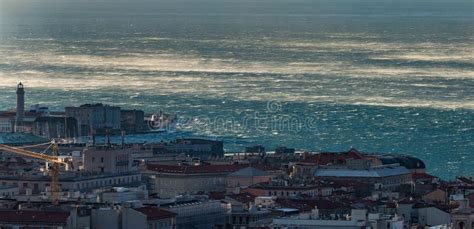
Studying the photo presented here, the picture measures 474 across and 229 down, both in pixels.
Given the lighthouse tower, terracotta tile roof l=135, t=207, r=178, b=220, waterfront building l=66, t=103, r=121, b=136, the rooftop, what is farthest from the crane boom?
terracotta tile roof l=135, t=207, r=178, b=220

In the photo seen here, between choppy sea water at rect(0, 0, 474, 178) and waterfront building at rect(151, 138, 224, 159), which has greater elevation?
waterfront building at rect(151, 138, 224, 159)

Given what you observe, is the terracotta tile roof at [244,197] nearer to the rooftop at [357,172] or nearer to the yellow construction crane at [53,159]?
the yellow construction crane at [53,159]

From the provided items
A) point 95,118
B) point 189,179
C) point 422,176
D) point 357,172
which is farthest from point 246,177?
point 95,118

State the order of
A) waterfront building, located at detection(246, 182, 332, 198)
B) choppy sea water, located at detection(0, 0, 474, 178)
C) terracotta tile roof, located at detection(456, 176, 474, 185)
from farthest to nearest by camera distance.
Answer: choppy sea water, located at detection(0, 0, 474, 178)
terracotta tile roof, located at detection(456, 176, 474, 185)
waterfront building, located at detection(246, 182, 332, 198)

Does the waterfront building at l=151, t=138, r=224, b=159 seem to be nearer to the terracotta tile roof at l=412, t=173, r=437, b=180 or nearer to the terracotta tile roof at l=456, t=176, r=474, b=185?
the terracotta tile roof at l=412, t=173, r=437, b=180

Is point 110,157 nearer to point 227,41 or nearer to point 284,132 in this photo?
point 284,132

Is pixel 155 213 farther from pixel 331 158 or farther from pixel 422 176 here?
pixel 331 158
